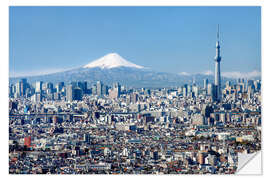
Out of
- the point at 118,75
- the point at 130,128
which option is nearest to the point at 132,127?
the point at 130,128

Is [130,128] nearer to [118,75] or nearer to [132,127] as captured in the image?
[132,127]

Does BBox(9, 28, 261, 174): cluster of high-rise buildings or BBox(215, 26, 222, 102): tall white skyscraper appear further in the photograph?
BBox(215, 26, 222, 102): tall white skyscraper

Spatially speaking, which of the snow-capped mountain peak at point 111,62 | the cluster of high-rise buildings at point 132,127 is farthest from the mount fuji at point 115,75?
the cluster of high-rise buildings at point 132,127

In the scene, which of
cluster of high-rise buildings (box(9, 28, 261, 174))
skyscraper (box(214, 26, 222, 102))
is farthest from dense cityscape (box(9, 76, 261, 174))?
skyscraper (box(214, 26, 222, 102))

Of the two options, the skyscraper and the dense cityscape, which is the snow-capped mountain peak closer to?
the dense cityscape
